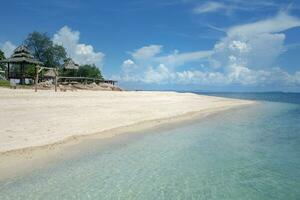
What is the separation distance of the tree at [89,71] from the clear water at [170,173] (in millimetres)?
51546

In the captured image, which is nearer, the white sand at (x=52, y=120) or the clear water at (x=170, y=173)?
the clear water at (x=170, y=173)

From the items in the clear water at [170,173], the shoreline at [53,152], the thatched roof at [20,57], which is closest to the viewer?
the clear water at [170,173]

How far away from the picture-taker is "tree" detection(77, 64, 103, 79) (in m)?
68.8

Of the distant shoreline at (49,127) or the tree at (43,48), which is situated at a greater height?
the tree at (43,48)

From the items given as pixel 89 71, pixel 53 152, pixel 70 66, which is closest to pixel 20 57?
pixel 70 66

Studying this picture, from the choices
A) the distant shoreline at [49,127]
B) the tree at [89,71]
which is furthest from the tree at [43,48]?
the distant shoreline at [49,127]

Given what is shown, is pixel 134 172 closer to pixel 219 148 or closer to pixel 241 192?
pixel 241 192

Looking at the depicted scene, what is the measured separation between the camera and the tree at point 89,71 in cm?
6875

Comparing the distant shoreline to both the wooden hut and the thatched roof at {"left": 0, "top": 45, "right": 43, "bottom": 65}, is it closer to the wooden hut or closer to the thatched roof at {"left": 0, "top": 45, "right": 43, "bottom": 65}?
the thatched roof at {"left": 0, "top": 45, "right": 43, "bottom": 65}

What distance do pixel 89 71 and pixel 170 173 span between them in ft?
193

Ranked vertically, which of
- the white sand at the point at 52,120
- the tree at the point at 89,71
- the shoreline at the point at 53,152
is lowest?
the shoreline at the point at 53,152

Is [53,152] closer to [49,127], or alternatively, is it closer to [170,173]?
[49,127]

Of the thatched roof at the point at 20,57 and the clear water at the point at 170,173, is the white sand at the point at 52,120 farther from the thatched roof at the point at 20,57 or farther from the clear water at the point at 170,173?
the thatched roof at the point at 20,57

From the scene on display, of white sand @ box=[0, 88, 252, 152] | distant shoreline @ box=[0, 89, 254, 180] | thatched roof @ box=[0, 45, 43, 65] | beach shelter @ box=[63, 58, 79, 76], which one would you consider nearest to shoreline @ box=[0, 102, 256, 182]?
distant shoreline @ box=[0, 89, 254, 180]
